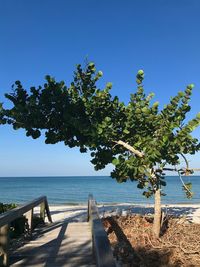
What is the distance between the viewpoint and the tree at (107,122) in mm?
8602

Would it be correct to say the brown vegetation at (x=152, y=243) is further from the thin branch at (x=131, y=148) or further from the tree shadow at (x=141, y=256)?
the thin branch at (x=131, y=148)

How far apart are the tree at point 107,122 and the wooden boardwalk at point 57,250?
167 cm

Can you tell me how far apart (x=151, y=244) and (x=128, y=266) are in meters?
1.08

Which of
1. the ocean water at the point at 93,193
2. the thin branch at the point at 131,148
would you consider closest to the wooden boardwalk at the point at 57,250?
the thin branch at the point at 131,148

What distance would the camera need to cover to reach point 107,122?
8492mm

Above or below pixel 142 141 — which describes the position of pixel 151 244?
below

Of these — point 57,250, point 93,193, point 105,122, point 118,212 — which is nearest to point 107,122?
point 105,122

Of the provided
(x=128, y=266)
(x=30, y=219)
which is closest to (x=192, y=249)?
(x=128, y=266)

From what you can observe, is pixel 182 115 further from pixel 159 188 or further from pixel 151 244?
pixel 151 244

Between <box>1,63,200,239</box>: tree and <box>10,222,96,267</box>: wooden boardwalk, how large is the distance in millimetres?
1672

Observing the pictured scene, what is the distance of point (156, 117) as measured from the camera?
358 inches

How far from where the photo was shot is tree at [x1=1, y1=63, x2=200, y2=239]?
28.2 ft

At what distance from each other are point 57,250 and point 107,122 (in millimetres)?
2710

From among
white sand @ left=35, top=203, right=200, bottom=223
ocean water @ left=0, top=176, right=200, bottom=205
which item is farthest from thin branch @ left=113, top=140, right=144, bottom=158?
ocean water @ left=0, top=176, right=200, bottom=205
